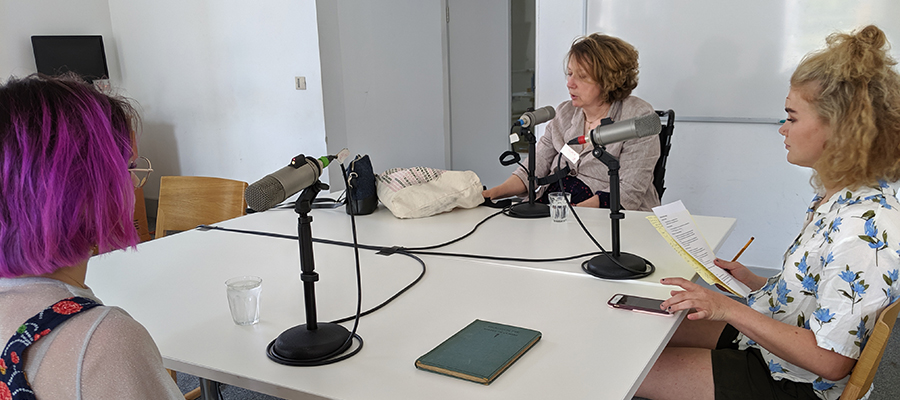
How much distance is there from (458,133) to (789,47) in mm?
2894

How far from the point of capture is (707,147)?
10.7ft

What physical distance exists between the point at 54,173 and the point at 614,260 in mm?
Result: 1130

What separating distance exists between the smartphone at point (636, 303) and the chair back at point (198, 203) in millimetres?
1577

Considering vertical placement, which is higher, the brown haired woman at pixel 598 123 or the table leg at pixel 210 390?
the brown haired woman at pixel 598 123

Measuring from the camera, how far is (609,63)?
238 centimetres

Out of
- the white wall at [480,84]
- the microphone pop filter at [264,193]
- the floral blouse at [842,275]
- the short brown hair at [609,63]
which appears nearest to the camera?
the microphone pop filter at [264,193]

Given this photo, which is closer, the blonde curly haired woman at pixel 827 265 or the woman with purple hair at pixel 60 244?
the woman with purple hair at pixel 60 244

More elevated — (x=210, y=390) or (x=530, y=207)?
(x=530, y=207)

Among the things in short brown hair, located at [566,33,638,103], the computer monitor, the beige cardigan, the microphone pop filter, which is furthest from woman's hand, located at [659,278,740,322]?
the computer monitor

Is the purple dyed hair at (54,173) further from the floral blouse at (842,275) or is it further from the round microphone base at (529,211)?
the round microphone base at (529,211)

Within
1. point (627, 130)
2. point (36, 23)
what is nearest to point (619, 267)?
point (627, 130)

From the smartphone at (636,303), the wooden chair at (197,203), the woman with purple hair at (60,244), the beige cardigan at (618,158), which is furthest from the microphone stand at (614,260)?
the wooden chair at (197,203)

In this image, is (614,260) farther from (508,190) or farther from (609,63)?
(609,63)

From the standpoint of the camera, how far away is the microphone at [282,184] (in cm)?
93
